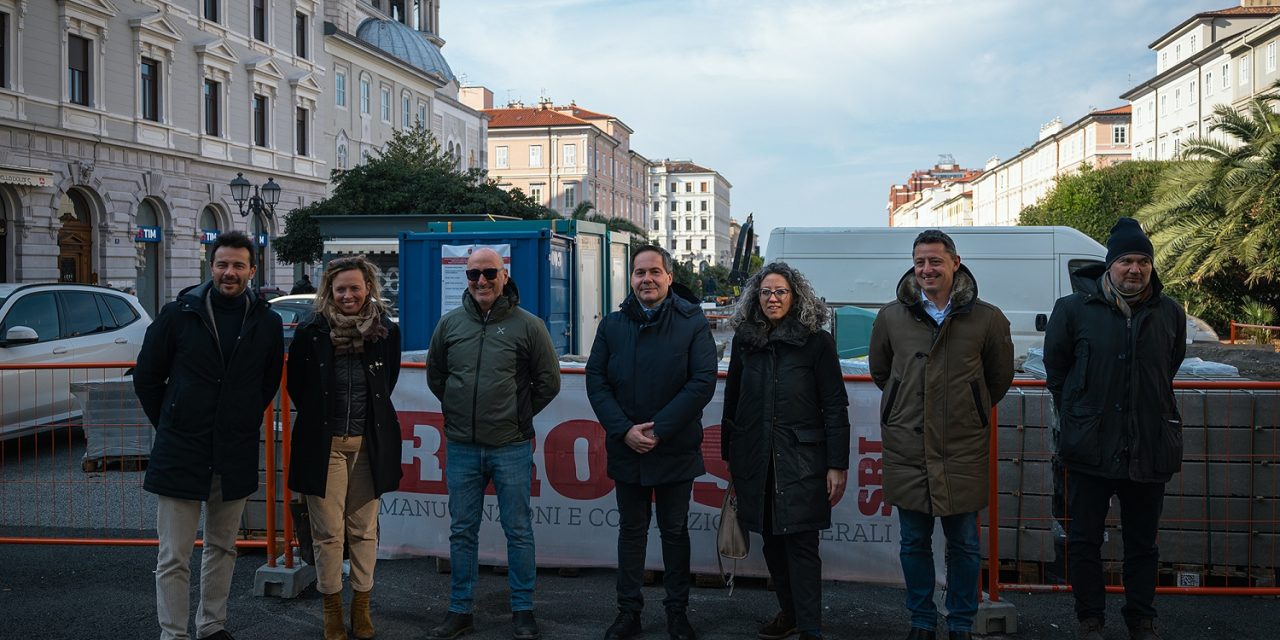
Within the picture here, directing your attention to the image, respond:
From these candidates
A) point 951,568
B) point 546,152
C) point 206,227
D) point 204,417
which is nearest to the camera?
point 204,417

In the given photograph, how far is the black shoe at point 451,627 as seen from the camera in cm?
480

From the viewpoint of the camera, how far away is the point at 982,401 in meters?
4.51

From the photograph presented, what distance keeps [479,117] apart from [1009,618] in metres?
68.0

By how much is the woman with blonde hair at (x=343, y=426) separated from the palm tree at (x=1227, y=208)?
2325 centimetres

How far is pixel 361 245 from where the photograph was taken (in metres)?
18.6

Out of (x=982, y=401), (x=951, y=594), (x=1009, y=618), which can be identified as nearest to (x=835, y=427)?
(x=982, y=401)

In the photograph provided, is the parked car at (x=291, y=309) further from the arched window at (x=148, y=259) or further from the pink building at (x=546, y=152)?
the pink building at (x=546, y=152)

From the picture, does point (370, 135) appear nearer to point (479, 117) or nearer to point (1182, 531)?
point (479, 117)

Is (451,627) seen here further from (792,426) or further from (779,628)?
(792,426)

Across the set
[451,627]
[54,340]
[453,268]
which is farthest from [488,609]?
[54,340]

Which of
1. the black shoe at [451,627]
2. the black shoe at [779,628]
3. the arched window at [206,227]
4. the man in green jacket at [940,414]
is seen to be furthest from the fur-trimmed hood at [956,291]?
the arched window at [206,227]

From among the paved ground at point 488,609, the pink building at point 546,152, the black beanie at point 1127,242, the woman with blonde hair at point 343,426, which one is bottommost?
→ the paved ground at point 488,609

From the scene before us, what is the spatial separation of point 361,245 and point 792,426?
1534cm

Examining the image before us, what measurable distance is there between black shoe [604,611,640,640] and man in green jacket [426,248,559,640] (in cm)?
38
